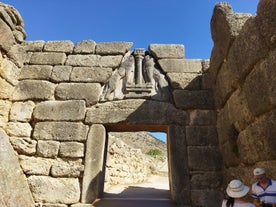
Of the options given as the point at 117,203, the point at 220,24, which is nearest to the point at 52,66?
the point at 117,203

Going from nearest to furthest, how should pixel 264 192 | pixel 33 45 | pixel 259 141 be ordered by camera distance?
pixel 264 192 → pixel 259 141 → pixel 33 45

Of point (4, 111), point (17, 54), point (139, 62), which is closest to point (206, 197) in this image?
point (139, 62)

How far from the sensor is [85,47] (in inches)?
210

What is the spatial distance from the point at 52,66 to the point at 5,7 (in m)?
1.41

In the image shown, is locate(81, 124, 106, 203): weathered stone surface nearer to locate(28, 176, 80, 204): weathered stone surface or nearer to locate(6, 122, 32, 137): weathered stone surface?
locate(28, 176, 80, 204): weathered stone surface

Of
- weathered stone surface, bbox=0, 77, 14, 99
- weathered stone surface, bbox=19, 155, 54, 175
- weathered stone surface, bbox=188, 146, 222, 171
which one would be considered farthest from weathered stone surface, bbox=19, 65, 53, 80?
weathered stone surface, bbox=188, 146, 222, 171

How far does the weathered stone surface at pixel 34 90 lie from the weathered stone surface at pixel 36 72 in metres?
0.12

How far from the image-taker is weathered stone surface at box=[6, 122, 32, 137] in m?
4.57

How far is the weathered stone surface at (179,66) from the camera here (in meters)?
5.13

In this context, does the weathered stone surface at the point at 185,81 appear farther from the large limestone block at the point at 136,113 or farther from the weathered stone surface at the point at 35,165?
the weathered stone surface at the point at 35,165

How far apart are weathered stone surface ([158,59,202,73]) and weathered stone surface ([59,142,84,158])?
2.36m

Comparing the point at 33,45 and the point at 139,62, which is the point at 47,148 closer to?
the point at 33,45

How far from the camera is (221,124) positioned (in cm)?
436

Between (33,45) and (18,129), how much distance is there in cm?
198
